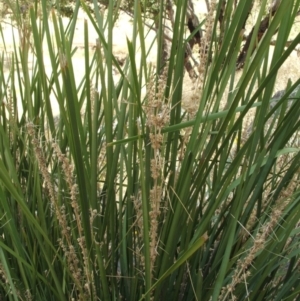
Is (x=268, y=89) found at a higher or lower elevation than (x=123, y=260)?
higher

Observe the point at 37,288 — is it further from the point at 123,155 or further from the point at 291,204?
the point at 291,204

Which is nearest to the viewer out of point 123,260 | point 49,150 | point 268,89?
point 268,89

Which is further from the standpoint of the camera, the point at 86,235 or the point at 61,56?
the point at 86,235

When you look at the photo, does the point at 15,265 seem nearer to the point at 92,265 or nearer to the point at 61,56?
the point at 92,265

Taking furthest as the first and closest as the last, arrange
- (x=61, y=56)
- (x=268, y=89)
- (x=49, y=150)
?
(x=49, y=150), (x=268, y=89), (x=61, y=56)

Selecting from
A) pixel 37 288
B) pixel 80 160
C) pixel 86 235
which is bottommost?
pixel 37 288

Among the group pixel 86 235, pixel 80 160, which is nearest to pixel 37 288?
pixel 86 235

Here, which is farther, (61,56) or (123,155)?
(123,155)

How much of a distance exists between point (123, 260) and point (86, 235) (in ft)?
0.46

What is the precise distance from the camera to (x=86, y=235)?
23.7 inches

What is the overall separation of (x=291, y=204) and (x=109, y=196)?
24cm

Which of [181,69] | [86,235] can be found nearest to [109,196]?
[86,235]

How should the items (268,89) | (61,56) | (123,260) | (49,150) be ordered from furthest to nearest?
1. (49,150)
2. (123,260)
3. (268,89)
4. (61,56)

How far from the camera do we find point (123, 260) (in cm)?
73
